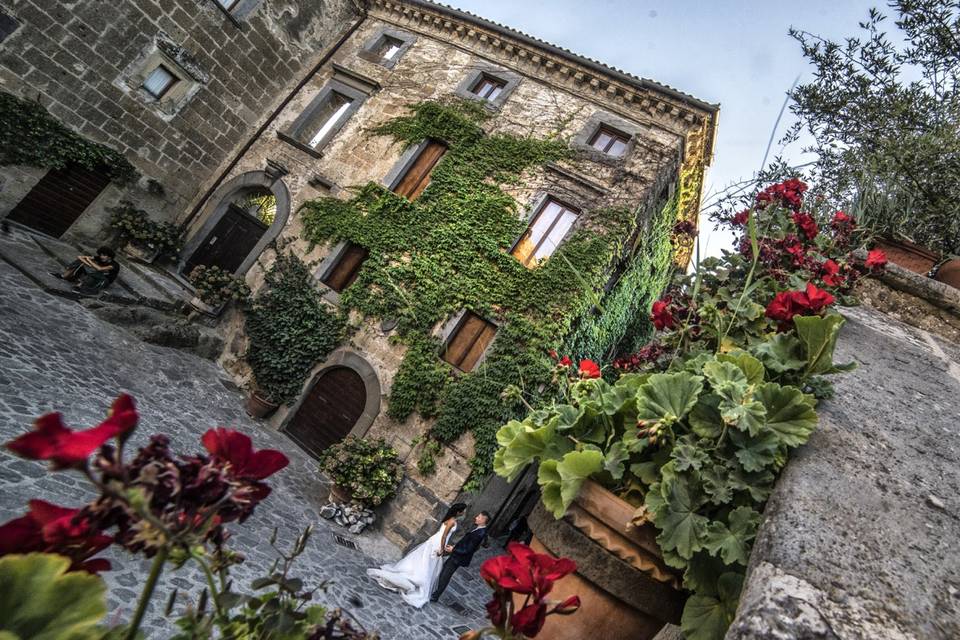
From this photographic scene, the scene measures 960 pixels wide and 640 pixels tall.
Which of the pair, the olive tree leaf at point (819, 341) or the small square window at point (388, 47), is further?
the small square window at point (388, 47)

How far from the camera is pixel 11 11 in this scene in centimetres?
991

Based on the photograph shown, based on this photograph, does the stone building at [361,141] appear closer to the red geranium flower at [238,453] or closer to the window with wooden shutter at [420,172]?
the window with wooden shutter at [420,172]

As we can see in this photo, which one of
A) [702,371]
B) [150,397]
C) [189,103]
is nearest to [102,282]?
[150,397]

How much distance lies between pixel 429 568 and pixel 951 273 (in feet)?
21.6

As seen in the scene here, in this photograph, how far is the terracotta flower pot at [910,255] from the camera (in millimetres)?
3588

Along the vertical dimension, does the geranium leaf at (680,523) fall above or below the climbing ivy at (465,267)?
below

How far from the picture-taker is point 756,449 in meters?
1.32

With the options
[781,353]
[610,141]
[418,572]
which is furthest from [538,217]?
[781,353]

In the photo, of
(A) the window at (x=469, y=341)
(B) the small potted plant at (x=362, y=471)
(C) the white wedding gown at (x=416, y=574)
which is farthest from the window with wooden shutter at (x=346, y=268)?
(C) the white wedding gown at (x=416, y=574)

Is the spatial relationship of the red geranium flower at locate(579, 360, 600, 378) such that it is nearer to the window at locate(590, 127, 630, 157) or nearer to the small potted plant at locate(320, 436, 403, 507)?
the small potted plant at locate(320, 436, 403, 507)

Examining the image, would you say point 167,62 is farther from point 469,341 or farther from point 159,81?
point 469,341

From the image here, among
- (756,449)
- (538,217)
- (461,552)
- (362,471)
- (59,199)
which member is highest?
(538,217)

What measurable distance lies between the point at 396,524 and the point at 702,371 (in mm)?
8399

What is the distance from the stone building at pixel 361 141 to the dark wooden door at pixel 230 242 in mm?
45
